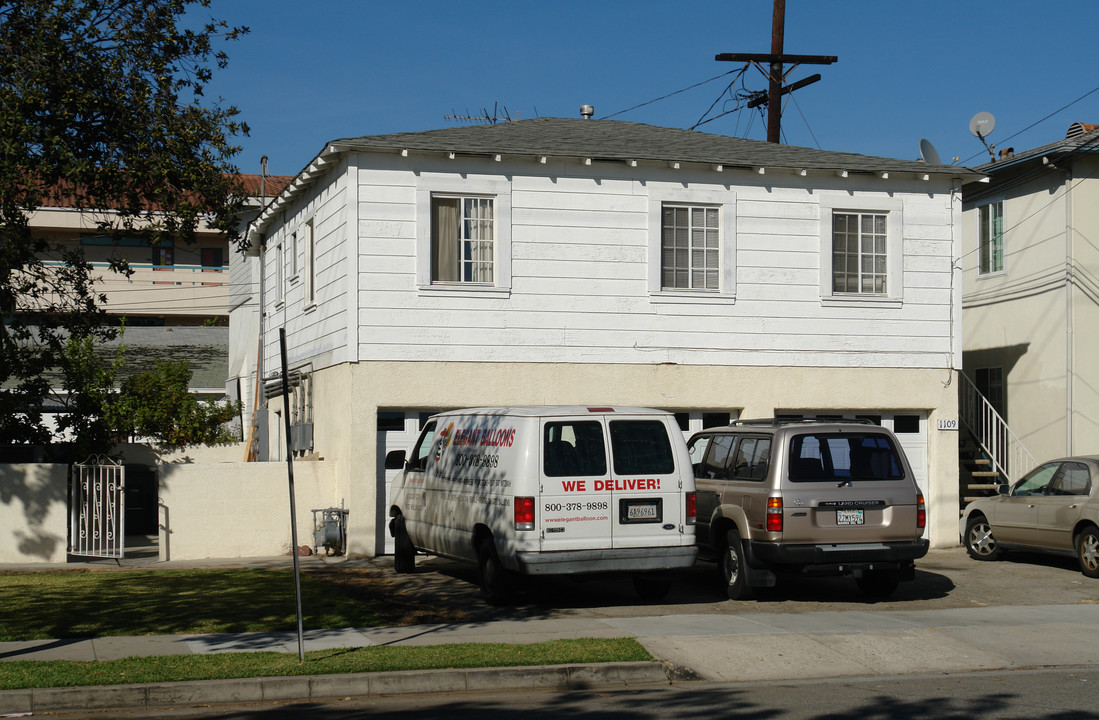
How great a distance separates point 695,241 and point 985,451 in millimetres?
6723

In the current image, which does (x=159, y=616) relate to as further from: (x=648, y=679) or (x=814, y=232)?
(x=814, y=232)

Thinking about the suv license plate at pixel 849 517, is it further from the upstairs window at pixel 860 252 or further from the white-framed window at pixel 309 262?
the white-framed window at pixel 309 262

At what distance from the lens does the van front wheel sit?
12.3 meters

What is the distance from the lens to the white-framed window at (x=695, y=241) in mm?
18312

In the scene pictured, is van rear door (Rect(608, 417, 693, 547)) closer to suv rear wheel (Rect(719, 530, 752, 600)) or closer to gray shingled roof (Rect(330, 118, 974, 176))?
suv rear wheel (Rect(719, 530, 752, 600))

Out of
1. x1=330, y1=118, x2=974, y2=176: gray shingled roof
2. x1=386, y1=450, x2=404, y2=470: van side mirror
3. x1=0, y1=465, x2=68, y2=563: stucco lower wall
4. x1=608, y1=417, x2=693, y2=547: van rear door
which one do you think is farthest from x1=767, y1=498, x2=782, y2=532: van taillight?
x1=0, y1=465, x2=68, y2=563: stucco lower wall

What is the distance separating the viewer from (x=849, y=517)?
12.6m

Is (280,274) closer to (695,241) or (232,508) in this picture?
(232,508)

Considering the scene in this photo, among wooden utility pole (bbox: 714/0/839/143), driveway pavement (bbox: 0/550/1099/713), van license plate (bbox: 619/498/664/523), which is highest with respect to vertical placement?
wooden utility pole (bbox: 714/0/839/143)

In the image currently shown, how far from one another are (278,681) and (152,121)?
6867 millimetres

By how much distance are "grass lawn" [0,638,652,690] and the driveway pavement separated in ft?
0.60

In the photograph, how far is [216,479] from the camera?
1719 centimetres

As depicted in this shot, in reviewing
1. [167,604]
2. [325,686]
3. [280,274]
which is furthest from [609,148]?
[325,686]

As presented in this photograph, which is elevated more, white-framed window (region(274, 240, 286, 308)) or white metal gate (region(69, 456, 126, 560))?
white-framed window (region(274, 240, 286, 308))
